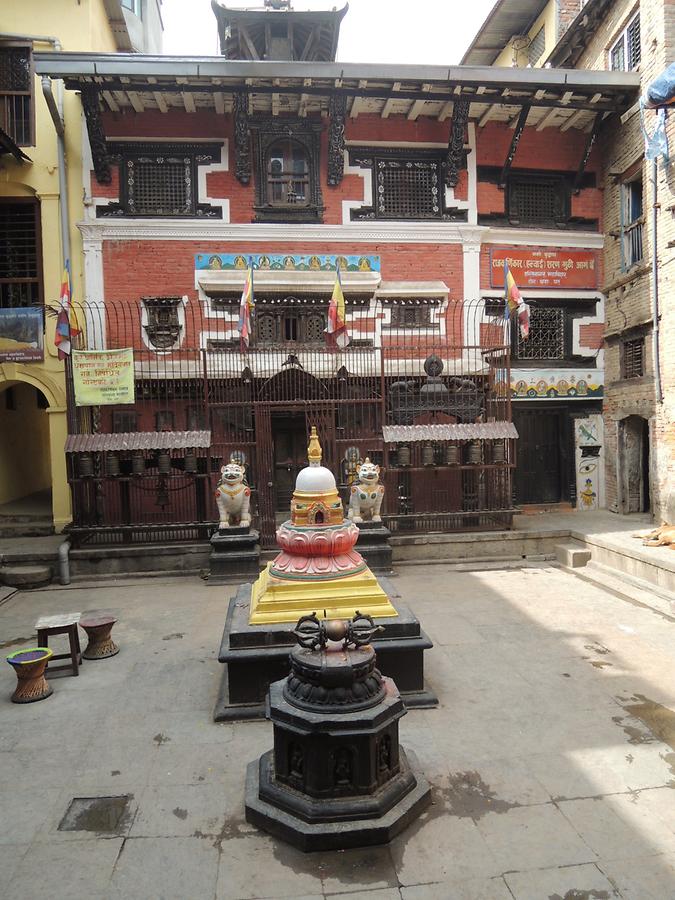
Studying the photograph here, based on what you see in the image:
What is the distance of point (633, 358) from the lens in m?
14.8

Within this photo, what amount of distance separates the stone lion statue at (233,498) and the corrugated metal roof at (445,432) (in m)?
3.03

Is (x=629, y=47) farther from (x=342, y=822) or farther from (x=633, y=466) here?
(x=342, y=822)

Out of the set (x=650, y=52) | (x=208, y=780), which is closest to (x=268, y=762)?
(x=208, y=780)

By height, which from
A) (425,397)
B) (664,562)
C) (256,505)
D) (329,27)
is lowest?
(664,562)

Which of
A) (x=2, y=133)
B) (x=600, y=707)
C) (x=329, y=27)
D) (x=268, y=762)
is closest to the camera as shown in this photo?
(x=268, y=762)

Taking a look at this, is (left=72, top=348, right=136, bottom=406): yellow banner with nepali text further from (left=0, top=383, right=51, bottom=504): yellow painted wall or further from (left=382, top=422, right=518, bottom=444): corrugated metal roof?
(left=0, top=383, right=51, bottom=504): yellow painted wall

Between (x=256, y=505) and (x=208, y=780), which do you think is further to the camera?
(x=256, y=505)

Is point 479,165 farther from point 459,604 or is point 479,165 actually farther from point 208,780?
point 208,780

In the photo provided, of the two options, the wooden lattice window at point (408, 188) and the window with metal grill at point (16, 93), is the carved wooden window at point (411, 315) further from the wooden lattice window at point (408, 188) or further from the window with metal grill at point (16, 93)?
the window with metal grill at point (16, 93)

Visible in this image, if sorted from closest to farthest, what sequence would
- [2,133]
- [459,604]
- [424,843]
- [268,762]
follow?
[424,843], [268,762], [459,604], [2,133]

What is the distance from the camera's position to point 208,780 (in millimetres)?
4855

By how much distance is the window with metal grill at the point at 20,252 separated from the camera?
1437 cm

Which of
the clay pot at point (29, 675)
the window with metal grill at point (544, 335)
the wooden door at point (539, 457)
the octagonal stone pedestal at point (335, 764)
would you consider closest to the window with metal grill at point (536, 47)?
the window with metal grill at point (544, 335)

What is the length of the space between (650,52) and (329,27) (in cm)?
744
